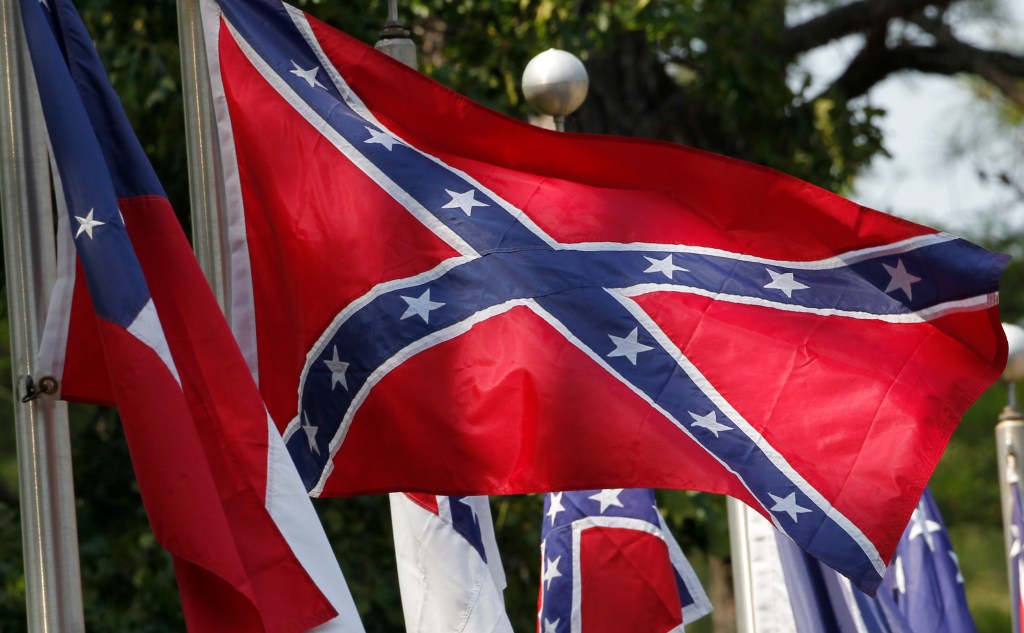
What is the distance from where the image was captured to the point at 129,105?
8.09 m

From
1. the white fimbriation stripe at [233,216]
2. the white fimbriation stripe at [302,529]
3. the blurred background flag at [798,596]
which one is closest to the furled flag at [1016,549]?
the blurred background flag at [798,596]

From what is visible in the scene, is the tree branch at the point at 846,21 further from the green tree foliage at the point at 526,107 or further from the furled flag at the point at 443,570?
the furled flag at the point at 443,570

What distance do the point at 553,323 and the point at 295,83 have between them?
929 mm

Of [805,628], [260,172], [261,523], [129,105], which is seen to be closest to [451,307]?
[260,172]

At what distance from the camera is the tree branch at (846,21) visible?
11130 millimetres

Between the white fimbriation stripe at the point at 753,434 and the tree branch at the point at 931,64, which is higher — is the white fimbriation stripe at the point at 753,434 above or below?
below

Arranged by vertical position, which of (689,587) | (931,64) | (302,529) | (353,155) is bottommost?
(302,529)

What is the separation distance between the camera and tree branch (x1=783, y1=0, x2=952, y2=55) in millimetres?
11130

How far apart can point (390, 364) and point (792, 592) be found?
246 centimetres

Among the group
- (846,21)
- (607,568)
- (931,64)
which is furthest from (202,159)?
(931,64)

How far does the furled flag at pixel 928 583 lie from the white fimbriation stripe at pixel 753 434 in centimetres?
389

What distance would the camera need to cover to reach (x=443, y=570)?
481 cm

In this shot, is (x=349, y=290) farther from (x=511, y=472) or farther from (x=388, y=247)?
(x=511, y=472)

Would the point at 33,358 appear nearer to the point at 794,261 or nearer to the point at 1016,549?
the point at 794,261
